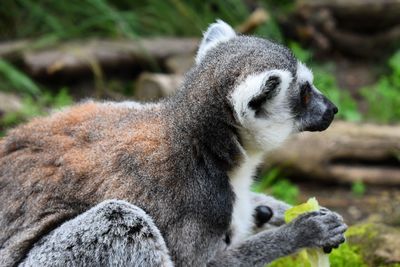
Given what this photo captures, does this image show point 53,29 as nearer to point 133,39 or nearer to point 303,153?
point 133,39

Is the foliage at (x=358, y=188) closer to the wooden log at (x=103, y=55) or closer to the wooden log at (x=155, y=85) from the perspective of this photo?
the wooden log at (x=155, y=85)

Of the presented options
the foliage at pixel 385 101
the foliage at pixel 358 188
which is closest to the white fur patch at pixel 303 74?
the foliage at pixel 358 188

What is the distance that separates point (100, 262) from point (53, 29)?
8.09 metres

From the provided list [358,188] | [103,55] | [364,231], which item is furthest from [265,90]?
[103,55]

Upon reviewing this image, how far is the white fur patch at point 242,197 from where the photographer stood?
5898mm

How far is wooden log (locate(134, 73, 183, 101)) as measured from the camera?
36.2ft

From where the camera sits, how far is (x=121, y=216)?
548 cm

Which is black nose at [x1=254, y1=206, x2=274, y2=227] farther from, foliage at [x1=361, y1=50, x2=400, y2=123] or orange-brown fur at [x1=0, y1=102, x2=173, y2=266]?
foliage at [x1=361, y1=50, x2=400, y2=123]

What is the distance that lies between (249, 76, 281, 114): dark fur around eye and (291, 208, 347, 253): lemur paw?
95 cm

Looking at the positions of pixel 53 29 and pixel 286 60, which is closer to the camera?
pixel 286 60

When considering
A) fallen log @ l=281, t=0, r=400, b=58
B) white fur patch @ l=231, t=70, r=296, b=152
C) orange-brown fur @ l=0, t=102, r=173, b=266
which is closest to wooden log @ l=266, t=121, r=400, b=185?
fallen log @ l=281, t=0, r=400, b=58

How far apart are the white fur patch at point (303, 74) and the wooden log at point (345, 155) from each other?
3893 mm

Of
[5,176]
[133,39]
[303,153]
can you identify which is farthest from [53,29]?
[5,176]

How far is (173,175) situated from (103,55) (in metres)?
7.06
